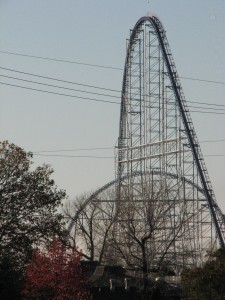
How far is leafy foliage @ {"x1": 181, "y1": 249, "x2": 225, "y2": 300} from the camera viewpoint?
69.2ft

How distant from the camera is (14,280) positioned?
23234mm

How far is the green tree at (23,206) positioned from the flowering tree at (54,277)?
74cm

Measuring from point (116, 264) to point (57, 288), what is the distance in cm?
1214

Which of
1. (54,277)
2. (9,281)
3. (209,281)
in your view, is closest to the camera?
(209,281)

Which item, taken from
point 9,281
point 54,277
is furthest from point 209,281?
point 9,281

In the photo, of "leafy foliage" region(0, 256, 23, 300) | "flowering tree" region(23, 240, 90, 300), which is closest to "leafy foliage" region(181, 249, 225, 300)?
"flowering tree" region(23, 240, 90, 300)

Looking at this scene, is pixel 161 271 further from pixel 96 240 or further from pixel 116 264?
pixel 96 240

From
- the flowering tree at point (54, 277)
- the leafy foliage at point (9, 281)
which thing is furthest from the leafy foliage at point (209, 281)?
the leafy foliage at point (9, 281)

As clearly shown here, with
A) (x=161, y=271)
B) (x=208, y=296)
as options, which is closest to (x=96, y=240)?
(x=161, y=271)

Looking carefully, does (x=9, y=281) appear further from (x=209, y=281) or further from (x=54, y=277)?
(x=209, y=281)

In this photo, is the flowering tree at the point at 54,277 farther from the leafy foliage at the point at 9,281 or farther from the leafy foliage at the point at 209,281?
the leafy foliage at the point at 209,281

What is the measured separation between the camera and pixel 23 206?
80.6ft

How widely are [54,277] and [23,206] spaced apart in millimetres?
2359

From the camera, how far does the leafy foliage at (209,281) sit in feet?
69.2
